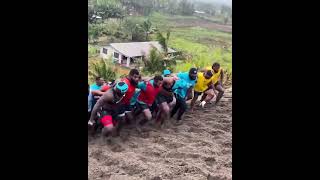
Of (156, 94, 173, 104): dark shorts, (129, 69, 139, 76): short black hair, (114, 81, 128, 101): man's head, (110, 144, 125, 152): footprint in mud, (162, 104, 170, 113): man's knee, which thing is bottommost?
(110, 144, 125, 152): footprint in mud

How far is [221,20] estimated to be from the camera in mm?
4711

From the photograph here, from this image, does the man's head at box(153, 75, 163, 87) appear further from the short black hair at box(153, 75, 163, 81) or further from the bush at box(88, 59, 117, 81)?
the bush at box(88, 59, 117, 81)

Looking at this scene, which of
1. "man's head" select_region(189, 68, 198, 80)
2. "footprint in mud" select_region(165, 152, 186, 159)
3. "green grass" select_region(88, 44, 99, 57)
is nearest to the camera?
"green grass" select_region(88, 44, 99, 57)

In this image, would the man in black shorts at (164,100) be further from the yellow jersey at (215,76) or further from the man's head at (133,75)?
the yellow jersey at (215,76)

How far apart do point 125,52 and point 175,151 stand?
0.93 meters

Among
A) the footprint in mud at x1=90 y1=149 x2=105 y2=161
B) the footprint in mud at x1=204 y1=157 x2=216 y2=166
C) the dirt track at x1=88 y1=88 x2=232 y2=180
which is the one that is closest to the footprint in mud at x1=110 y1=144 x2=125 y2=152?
the dirt track at x1=88 y1=88 x2=232 y2=180

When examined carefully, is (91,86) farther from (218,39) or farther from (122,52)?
(218,39)

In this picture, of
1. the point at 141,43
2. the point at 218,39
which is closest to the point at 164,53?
the point at 141,43

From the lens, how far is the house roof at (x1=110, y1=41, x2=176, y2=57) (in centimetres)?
449

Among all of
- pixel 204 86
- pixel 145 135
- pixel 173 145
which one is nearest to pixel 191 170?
pixel 173 145

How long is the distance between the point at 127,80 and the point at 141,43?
0.34m

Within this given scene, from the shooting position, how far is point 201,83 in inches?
185

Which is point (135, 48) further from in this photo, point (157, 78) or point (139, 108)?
point (139, 108)

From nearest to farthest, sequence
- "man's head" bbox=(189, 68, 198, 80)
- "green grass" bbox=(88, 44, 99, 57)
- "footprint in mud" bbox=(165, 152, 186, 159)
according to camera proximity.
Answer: "green grass" bbox=(88, 44, 99, 57) → "footprint in mud" bbox=(165, 152, 186, 159) → "man's head" bbox=(189, 68, 198, 80)
